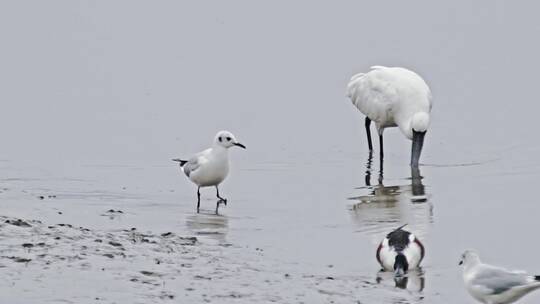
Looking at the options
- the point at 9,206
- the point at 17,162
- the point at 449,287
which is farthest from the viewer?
the point at 17,162

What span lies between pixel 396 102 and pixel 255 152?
6.34ft

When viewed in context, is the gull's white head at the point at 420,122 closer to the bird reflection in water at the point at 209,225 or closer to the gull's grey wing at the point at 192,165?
the gull's grey wing at the point at 192,165

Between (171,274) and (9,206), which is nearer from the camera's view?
(171,274)

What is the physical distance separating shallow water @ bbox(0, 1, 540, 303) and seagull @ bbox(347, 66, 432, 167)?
43 centimetres

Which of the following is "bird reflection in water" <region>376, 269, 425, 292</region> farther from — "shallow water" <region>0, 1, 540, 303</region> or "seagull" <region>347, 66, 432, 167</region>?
"seagull" <region>347, 66, 432, 167</region>

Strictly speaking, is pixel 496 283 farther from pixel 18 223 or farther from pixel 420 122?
pixel 420 122

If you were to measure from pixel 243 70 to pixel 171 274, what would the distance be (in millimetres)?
14518

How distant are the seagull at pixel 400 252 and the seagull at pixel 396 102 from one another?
522 centimetres

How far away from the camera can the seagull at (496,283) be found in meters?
8.60

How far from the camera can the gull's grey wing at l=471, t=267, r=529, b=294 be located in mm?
8641

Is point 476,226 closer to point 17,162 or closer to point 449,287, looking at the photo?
point 449,287

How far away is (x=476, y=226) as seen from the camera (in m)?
12.2

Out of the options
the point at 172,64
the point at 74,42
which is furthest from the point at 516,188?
the point at 74,42

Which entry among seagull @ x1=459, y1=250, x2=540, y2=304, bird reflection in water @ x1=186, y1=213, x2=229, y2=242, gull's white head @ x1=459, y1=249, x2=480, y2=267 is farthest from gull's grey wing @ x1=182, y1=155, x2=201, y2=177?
seagull @ x1=459, y1=250, x2=540, y2=304
